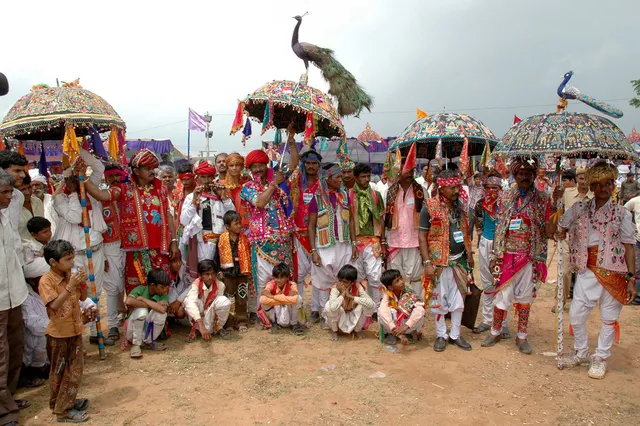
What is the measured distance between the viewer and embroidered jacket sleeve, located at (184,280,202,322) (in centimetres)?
508

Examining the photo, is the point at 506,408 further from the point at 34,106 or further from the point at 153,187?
the point at 34,106

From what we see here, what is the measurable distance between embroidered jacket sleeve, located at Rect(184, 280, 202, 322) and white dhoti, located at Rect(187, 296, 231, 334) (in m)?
0.05

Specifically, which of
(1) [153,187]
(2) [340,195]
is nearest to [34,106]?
(1) [153,187]

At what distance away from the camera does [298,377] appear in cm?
428

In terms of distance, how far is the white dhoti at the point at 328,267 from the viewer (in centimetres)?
554

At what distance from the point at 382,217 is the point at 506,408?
263 cm

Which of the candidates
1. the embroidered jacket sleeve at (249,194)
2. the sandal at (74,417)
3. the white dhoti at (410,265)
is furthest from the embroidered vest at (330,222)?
the sandal at (74,417)

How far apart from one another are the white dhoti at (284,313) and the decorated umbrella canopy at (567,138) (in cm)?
296

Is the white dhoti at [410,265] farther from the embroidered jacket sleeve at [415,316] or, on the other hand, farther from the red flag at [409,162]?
the red flag at [409,162]

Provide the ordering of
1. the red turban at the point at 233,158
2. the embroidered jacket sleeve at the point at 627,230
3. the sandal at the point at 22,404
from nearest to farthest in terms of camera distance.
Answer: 1. the sandal at the point at 22,404
2. the embroidered jacket sleeve at the point at 627,230
3. the red turban at the point at 233,158

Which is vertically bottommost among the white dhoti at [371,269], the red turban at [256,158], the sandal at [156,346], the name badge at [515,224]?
the sandal at [156,346]

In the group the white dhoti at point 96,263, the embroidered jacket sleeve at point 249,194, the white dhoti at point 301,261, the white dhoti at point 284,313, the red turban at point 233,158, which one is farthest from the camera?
the white dhoti at point 301,261

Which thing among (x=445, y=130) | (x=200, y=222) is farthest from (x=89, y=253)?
(x=445, y=130)

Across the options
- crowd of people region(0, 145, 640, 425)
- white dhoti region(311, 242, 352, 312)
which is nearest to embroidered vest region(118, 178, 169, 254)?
crowd of people region(0, 145, 640, 425)
